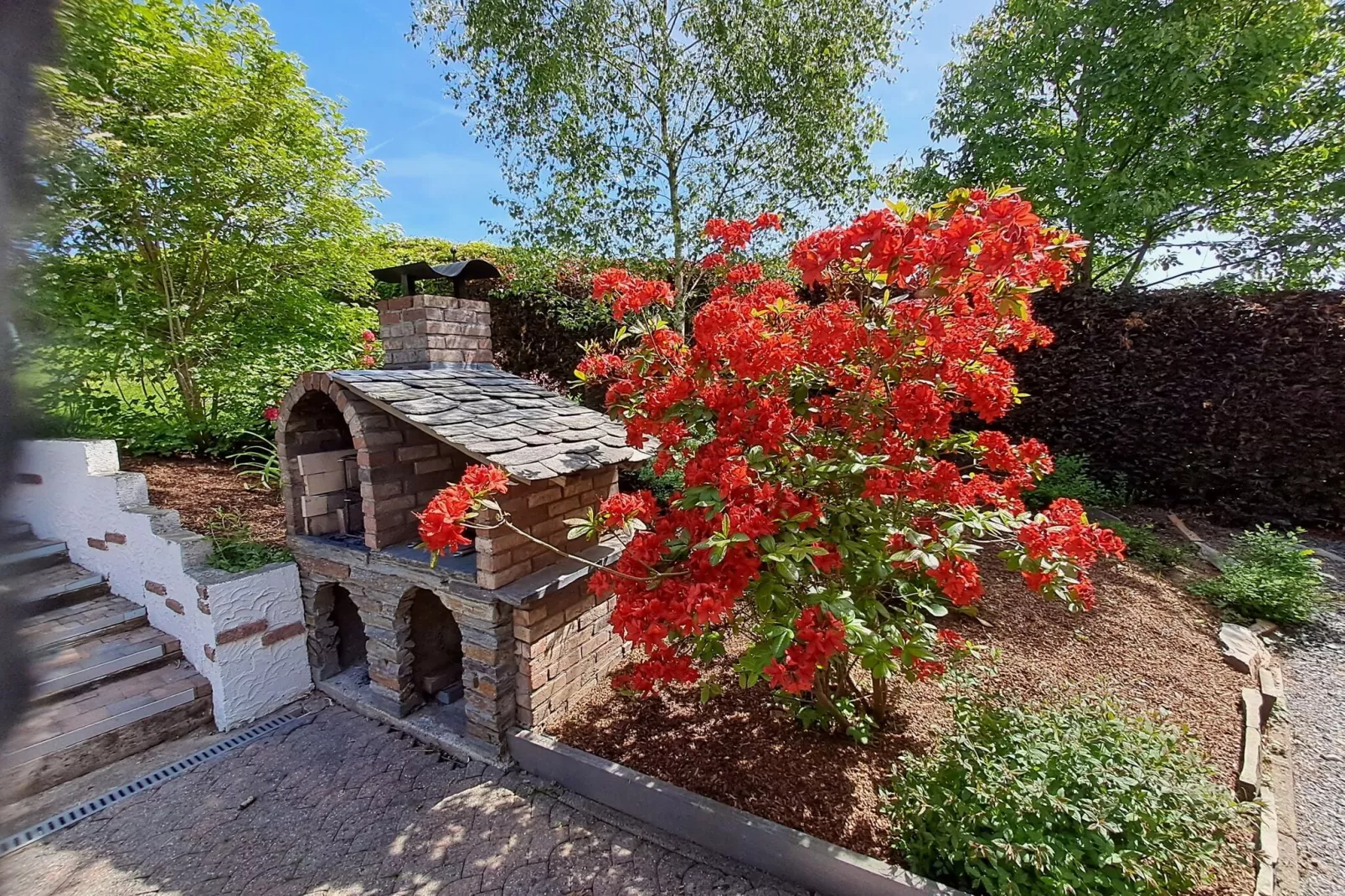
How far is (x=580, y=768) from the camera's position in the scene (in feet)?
10.5

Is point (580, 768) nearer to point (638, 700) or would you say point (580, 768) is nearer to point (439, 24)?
point (638, 700)

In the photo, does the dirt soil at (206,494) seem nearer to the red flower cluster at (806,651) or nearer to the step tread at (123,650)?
the step tread at (123,650)

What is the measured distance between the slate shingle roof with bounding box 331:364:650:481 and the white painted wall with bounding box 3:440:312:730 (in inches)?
64.4

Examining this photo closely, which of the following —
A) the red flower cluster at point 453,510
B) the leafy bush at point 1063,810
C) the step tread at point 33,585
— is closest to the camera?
the step tread at point 33,585

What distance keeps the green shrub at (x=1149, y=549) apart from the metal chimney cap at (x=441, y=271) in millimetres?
6108

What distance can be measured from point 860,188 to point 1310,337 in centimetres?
486

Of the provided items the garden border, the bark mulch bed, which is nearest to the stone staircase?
the garden border

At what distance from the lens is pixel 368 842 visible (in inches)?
116

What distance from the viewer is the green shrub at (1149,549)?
5.36 meters

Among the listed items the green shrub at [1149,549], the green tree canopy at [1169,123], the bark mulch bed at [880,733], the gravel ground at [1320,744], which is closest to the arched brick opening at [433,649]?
the bark mulch bed at [880,733]

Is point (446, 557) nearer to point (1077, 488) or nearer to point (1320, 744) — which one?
point (1320, 744)

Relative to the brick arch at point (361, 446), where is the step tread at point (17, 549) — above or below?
above

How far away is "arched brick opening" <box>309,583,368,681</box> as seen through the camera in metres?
4.11

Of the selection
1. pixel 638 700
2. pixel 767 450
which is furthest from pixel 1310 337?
pixel 638 700
